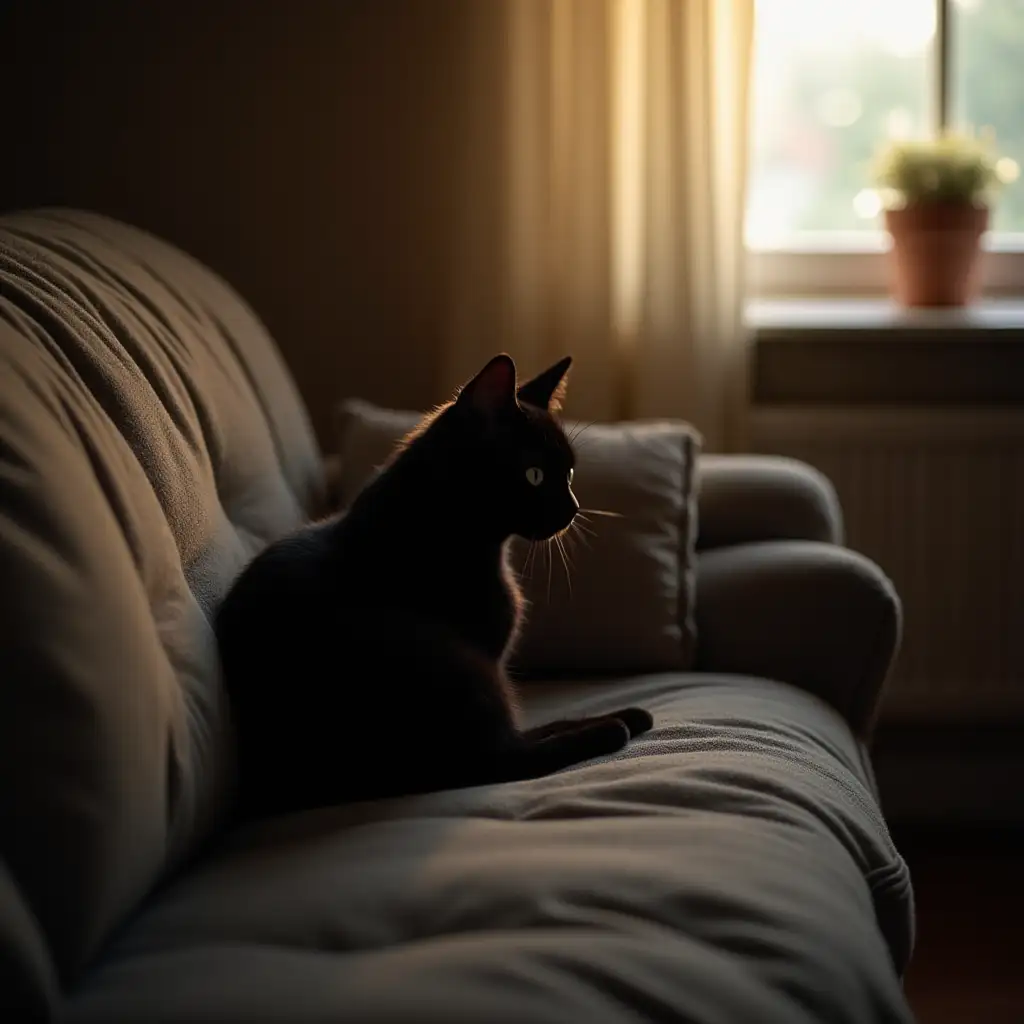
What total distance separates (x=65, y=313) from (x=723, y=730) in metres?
0.75

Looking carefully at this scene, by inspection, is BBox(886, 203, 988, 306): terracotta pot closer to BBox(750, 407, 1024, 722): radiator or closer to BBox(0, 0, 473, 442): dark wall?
BBox(750, 407, 1024, 722): radiator

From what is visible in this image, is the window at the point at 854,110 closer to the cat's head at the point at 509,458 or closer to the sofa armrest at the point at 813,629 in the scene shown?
the sofa armrest at the point at 813,629

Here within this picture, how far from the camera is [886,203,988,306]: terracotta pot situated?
262cm

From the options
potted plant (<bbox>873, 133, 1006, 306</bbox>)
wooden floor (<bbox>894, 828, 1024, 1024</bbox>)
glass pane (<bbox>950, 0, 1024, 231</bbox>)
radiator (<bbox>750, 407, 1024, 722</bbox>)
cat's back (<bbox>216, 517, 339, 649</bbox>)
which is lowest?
wooden floor (<bbox>894, 828, 1024, 1024</bbox>)

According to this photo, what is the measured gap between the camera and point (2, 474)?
1009 mm

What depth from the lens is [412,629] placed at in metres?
1.36

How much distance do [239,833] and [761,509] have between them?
105cm

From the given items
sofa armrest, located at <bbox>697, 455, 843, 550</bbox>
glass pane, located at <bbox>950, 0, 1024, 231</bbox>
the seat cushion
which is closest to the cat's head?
the seat cushion

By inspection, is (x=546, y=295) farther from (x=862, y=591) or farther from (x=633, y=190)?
(x=862, y=591)

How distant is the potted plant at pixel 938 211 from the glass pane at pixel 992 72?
184 millimetres

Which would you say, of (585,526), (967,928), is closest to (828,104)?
(585,526)

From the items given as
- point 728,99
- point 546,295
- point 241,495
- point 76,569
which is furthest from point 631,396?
point 76,569

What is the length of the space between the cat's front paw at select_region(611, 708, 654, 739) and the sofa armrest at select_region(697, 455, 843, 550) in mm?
619

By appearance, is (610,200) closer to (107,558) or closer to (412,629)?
(412,629)
